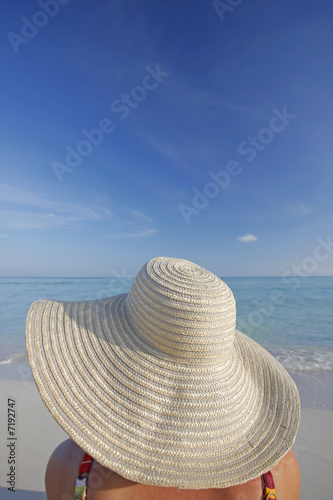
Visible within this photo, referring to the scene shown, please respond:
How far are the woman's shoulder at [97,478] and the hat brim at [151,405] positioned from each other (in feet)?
0.27

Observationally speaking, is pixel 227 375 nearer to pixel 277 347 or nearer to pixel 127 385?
pixel 127 385

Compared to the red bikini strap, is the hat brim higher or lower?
higher

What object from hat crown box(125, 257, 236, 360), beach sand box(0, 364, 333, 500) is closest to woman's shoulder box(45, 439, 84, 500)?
hat crown box(125, 257, 236, 360)

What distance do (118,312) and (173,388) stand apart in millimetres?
388

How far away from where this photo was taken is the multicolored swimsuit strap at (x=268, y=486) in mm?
871

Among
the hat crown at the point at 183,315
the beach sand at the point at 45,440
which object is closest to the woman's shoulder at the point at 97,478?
the hat crown at the point at 183,315

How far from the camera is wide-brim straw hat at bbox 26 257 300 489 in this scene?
834mm

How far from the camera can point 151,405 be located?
913 mm

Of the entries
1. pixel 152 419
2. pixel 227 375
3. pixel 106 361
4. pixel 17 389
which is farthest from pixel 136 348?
pixel 17 389

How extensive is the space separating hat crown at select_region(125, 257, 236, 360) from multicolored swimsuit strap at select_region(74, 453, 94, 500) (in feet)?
1.32

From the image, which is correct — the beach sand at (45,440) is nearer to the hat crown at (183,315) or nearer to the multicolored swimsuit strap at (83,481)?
the multicolored swimsuit strap at (83,481)

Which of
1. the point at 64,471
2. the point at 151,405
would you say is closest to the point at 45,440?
the point at 64,471

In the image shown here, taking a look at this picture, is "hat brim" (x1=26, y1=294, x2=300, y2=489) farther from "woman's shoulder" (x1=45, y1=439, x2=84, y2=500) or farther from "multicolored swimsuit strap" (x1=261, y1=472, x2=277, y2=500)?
"woman's shoulder" (x1=45, y1=439, x2=84, y2=500)

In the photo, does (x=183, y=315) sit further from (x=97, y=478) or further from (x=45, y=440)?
(x=45, y=440)
